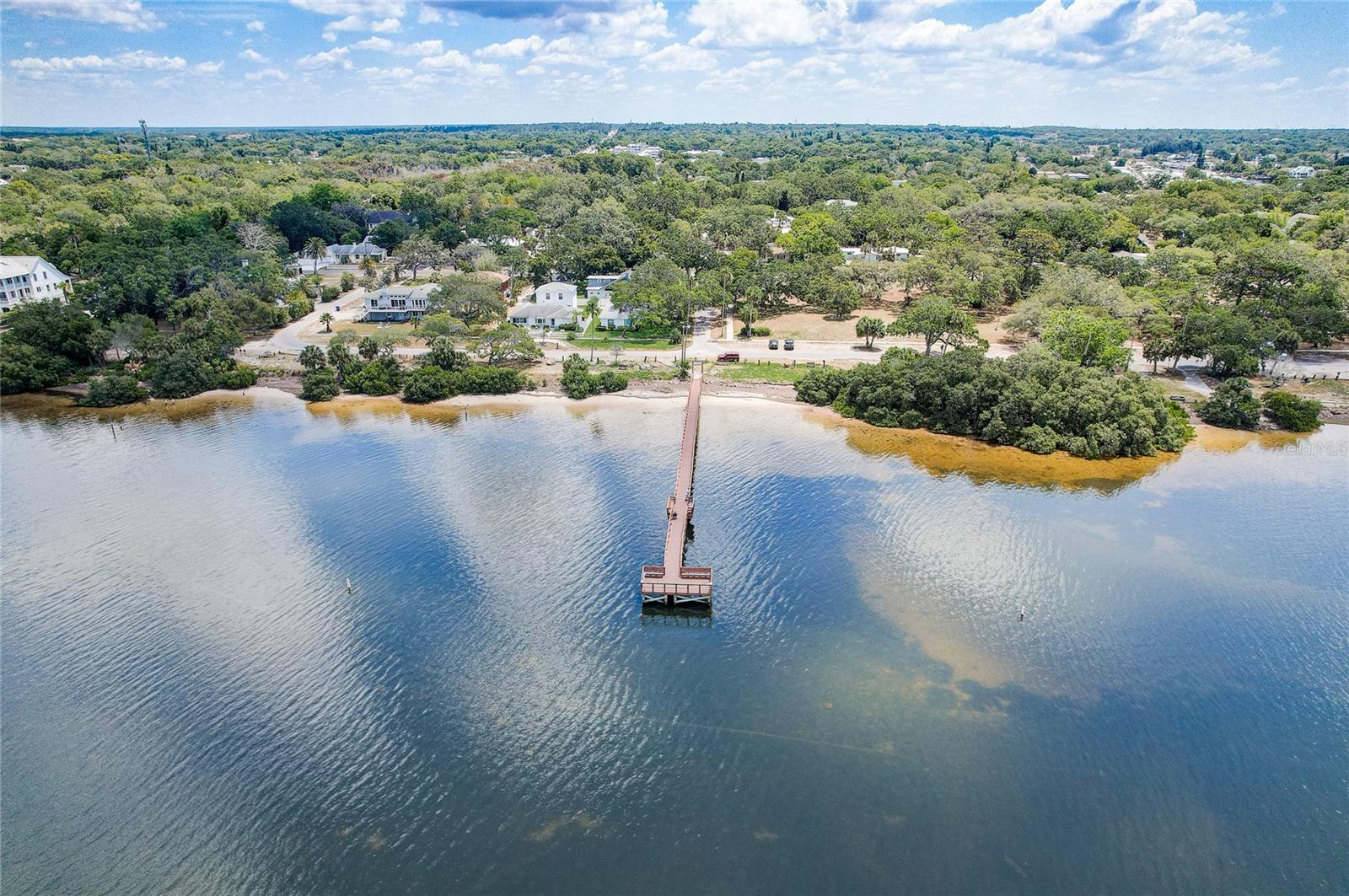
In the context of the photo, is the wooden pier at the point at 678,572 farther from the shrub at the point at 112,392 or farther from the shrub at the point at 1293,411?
the shrub at the point at 112,392

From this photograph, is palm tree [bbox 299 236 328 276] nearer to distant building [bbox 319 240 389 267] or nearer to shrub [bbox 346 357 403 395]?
distant building [bbox 319 240 389 267]

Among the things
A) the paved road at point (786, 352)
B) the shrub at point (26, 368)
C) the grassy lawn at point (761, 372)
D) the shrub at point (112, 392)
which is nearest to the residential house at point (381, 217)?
the paved road at point (786, 352)

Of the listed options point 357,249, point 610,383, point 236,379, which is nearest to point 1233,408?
point 610,383

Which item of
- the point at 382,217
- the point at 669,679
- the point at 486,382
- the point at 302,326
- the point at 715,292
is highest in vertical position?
the point at 382,217

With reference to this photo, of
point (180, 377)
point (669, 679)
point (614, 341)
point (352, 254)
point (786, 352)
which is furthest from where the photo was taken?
point (352, 254)

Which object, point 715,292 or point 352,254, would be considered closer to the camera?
point 715,292

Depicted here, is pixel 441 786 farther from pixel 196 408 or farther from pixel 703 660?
pixel 196 408

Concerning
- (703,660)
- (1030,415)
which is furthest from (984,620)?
(1030,415)

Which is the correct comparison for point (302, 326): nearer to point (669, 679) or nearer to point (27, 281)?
point (27, 281)
